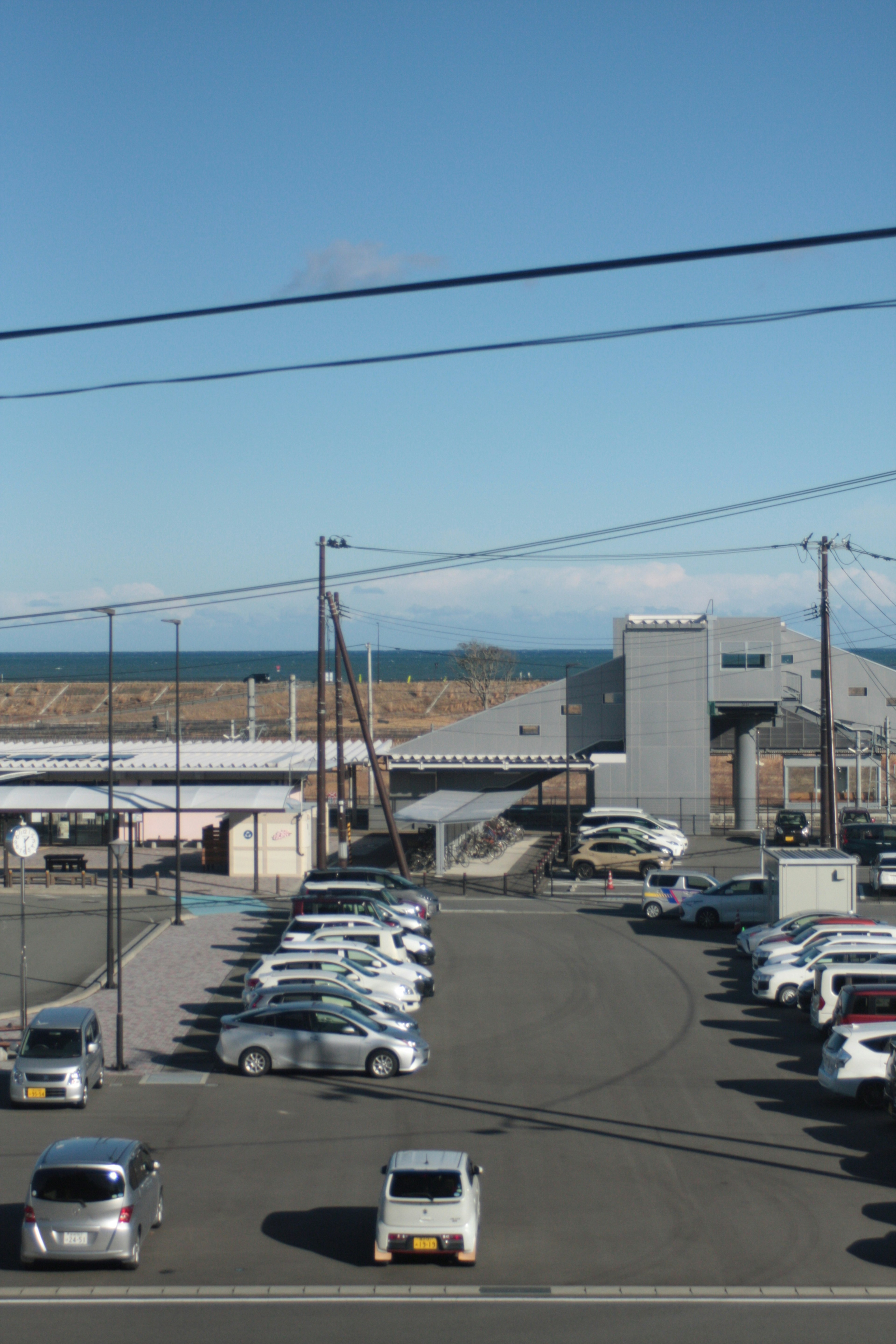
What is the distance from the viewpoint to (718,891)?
117 ft

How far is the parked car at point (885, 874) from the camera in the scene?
39531 millimetres

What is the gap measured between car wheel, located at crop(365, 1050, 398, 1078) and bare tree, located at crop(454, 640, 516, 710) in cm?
7607

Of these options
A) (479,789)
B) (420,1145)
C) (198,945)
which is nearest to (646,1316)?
(420,1145)

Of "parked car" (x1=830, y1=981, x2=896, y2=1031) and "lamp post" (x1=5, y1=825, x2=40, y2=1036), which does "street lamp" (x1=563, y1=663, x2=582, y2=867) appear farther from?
"parked car" (x1=830, y1=981, x2=896, y2=1031)

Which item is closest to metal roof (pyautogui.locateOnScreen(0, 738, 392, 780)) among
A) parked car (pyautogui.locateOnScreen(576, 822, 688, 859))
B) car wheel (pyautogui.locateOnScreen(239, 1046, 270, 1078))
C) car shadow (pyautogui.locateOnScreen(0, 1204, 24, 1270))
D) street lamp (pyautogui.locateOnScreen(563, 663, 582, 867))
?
street lamp (pyautogui.locateOnScreen(563, 663, 582, 867))

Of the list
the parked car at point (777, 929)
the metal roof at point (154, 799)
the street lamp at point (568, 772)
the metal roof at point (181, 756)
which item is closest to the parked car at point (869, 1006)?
the parked car at point (777, 929)

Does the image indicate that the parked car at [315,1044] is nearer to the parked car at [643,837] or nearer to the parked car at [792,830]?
the parked car at [643,837]

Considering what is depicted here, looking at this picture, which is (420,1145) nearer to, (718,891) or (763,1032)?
(763,1032)

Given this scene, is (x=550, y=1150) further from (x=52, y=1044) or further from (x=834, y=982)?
(x=834, y=982)

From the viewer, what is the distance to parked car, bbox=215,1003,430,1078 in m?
21.2

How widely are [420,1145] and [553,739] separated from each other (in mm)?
39952

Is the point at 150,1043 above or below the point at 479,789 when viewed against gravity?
below

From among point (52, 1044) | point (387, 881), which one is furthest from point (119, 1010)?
point (387, 881)

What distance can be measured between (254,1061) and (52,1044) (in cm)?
352
